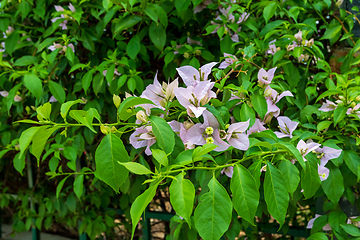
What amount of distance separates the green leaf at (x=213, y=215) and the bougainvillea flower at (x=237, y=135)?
5.3 inches

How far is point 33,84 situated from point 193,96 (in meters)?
0.81

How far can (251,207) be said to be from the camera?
1.97ft

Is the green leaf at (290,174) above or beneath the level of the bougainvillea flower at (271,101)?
beneath

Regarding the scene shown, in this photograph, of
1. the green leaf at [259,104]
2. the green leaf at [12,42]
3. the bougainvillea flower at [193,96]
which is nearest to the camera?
the bougainvillea flower at [193,96]

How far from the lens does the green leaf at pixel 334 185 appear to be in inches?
38.2

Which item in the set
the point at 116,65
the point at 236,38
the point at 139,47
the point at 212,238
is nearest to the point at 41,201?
the point at 116,65

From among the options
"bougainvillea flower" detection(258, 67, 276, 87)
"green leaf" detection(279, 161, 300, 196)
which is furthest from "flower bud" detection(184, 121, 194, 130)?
"bougainvillea flower" detection(258, 67, 276, 87)

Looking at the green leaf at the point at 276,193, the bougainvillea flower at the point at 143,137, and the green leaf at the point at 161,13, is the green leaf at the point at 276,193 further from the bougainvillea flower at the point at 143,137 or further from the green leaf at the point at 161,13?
the green leaf at the point at 161,13

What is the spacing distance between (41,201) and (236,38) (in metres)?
1.47

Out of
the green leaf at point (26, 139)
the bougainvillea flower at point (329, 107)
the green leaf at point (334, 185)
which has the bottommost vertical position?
the green leaf at point (334, 185)

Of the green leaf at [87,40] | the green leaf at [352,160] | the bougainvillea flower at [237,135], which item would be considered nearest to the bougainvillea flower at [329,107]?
the green leaf at [352,160]

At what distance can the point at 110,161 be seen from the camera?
61cm

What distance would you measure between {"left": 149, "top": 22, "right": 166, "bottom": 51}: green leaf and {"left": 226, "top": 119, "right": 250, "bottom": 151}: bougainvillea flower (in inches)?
26.3

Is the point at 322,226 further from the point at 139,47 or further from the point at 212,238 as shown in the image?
the point at 139,47
